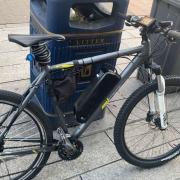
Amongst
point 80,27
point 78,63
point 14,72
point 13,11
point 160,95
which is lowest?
point 14,72

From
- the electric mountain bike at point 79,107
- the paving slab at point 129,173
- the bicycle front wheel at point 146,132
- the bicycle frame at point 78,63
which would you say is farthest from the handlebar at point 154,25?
the paving slab at point 129,173

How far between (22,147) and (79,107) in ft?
1.79

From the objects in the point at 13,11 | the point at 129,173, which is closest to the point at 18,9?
the point at 13,11

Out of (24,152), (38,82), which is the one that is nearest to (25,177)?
(24,152)

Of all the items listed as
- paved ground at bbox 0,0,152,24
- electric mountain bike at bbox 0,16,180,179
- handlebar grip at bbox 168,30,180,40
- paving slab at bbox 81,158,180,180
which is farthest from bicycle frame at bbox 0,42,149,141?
paved ground at bbox 0,0,152,24

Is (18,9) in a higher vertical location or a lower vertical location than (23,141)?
lower

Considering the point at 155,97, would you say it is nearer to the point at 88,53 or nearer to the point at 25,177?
the point at 88,53

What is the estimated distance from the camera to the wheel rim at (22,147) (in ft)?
7.35

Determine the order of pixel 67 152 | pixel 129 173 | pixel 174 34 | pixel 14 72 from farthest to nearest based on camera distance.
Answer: pixel 14 72, pixel 129 173, pixel 67 152, pixel 174 34

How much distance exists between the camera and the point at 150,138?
317cm

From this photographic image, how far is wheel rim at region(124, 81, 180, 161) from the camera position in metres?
2.87

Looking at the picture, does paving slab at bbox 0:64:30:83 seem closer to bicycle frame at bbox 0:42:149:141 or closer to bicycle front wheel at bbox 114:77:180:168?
bicycle front wheel at bbox 114:77:180:168

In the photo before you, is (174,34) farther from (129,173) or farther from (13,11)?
(13,11)

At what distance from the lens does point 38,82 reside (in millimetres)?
2029
